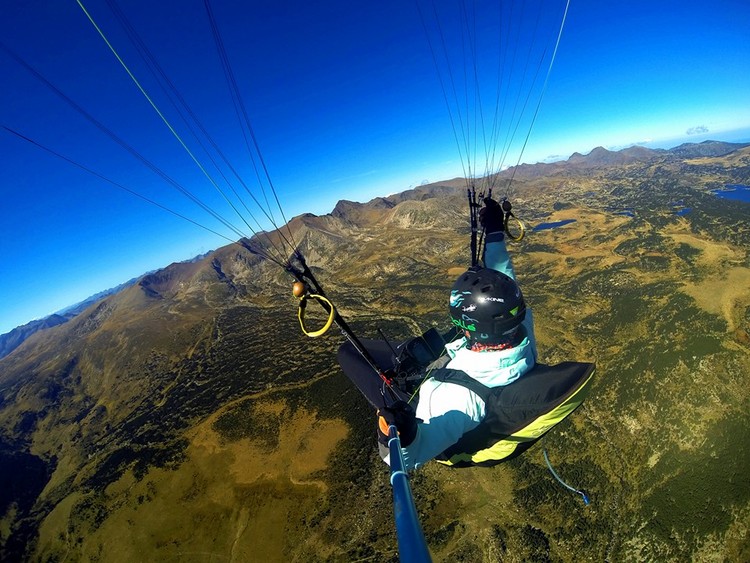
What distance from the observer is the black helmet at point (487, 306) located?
451 cm

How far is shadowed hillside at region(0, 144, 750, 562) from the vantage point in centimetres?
2466

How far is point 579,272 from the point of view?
216 ft

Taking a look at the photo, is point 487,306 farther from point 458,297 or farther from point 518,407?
point 518,407

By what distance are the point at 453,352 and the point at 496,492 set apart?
29.6 metres

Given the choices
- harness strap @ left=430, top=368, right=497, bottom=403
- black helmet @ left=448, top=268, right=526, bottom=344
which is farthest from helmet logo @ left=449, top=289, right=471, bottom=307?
harness strap @ left=430, top=368, right=497, bottom=403

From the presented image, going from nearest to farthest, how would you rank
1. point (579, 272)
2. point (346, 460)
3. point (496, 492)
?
point (496, 492), point (346, 460), point (579, 272)

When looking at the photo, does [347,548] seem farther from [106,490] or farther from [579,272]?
[579,272]

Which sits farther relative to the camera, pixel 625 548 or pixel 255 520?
pixel 255 520

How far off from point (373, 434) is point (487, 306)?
37577mm

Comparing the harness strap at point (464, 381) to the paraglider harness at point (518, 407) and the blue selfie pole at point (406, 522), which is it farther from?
the blue selfie pole at point (406, 522)

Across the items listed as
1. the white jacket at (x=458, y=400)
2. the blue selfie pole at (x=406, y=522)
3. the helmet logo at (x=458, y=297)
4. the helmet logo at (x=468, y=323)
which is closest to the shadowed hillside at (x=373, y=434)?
the white jacket at (x=458, y=400)

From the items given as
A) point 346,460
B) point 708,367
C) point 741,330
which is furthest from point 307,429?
point 741,330

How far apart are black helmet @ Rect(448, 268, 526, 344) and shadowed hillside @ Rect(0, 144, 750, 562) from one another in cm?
2747

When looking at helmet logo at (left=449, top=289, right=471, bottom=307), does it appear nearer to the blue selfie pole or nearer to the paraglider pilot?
the paraglider pilot
